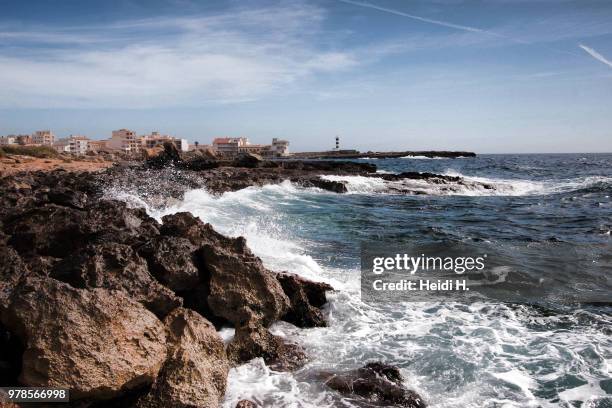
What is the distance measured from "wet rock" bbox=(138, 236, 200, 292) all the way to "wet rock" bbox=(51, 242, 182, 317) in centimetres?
35

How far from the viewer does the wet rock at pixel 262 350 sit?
6.07 metres

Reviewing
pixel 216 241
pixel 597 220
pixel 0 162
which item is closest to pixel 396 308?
pixel 216 241

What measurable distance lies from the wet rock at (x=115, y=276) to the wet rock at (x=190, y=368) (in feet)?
1.99

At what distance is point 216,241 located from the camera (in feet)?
27.1

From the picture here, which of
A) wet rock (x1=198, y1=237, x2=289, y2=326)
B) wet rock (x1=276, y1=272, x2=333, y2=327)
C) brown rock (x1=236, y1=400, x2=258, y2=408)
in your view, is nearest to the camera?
brown rock (x1=236, y1=400, x2=258, y2=408)

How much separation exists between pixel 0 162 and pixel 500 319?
3063cm

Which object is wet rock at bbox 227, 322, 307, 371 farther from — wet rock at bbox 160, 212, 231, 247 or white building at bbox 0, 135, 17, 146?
white building at bbox 0, 135, 17, 146

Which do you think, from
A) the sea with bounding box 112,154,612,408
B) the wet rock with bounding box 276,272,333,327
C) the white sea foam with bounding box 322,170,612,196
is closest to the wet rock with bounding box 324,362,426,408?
the sea with bounding box 112,154,612,408

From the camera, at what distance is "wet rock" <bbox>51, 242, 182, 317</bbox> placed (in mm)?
6055

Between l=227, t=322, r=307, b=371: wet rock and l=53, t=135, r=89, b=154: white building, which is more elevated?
l=53, t=135, r=89, b=154: white building

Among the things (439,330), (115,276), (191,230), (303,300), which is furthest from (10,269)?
(439,330)

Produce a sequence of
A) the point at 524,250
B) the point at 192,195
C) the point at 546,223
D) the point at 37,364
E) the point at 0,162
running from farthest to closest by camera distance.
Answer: the point at 0,162
the point at 192,195
the point at 546,223
the point at 524,250
the point at 37,364

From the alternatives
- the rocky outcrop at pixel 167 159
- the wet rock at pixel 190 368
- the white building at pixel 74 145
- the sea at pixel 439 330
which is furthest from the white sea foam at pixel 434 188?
the white building at pixel 74 145

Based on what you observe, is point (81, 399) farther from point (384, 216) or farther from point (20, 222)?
point (384, 216)
